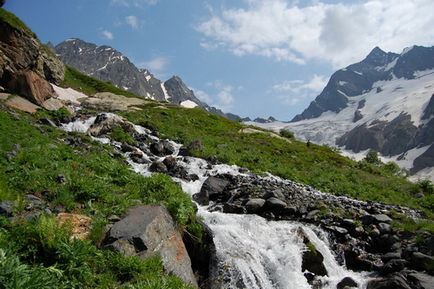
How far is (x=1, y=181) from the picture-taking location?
14.8 meters

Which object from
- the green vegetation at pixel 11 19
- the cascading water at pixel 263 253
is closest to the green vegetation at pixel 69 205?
the cascading water at pixel 263 253

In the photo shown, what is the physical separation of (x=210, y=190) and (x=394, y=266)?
11.0 metres

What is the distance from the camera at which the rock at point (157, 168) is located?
28125 millimetres

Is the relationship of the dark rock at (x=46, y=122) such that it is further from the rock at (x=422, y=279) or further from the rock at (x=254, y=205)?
the rock at (x=422, y=279)

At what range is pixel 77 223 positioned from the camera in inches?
519

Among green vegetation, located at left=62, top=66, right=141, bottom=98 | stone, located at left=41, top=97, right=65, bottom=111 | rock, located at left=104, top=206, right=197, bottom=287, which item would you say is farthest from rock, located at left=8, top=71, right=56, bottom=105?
rock, located at left=104, top=206, right=197, bottom=287

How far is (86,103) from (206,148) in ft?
90.0

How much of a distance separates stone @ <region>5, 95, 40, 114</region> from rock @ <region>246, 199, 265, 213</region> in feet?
70.6

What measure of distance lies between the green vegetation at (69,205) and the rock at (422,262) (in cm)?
956

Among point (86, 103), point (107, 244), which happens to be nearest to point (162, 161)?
point (107, 244)

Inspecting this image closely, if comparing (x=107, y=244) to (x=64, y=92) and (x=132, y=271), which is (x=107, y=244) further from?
(x=64, y=92)

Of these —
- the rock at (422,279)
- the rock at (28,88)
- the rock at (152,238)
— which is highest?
the rock at (28,88)

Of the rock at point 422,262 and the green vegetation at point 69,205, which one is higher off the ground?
the rock at point 422,262

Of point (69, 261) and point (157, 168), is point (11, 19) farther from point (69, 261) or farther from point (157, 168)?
point (69, 261)
